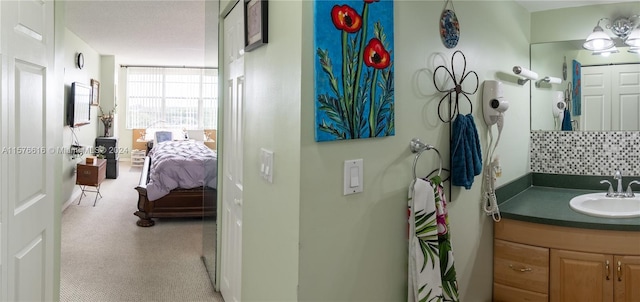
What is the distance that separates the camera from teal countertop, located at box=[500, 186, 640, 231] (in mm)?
2203

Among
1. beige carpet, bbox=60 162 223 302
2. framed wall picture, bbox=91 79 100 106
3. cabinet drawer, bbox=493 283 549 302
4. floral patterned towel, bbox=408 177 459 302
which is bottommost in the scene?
beige carpet, bbox=60 162 223 302

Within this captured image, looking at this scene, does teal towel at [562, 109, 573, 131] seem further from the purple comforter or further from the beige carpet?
the purple comforter

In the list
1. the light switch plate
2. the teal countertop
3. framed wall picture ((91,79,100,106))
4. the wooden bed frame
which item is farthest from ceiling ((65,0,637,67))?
the wooden bed frame

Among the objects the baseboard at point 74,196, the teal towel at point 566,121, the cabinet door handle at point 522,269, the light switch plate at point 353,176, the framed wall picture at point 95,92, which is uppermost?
the framed wall picture at point 95,92

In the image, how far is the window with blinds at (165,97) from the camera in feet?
33.8

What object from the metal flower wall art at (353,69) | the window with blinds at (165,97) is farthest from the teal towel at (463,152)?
the window with blinds at (165,97)

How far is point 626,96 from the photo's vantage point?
284 cm

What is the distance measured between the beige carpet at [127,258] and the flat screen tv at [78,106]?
45.8 inches

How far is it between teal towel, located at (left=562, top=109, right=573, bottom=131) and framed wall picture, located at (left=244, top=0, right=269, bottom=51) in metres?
2.34

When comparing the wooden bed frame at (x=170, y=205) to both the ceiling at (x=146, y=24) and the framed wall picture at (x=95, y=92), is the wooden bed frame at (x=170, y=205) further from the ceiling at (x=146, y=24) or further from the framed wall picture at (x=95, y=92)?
the framed wall picture at (x=95, y=92)

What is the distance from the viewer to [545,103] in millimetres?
3104

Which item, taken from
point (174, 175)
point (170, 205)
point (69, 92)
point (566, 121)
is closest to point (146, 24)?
point (69, 92)

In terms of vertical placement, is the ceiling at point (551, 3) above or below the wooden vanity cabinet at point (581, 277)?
above

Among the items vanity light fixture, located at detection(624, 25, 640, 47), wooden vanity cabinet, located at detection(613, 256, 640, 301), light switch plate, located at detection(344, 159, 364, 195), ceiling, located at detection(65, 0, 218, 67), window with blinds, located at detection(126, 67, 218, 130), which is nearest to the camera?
light switch plate, located at detection(344, 159, 364, 195)
